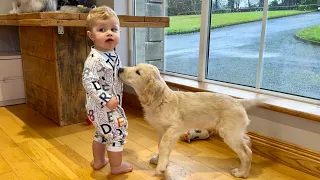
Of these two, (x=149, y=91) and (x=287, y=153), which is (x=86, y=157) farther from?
(x=287, y=153)

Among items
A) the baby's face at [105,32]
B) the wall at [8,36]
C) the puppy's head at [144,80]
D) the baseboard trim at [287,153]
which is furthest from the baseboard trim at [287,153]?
the wall at [8,36]

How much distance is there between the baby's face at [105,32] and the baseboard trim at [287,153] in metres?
1.04

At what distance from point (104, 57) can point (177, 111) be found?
446 mm

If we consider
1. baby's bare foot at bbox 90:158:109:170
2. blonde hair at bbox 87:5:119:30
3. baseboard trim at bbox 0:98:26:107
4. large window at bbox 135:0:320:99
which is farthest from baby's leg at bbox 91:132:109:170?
baseboard trim at bbox 0:98:26:107

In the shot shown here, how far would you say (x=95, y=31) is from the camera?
1.27 metres

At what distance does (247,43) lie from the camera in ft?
6.55

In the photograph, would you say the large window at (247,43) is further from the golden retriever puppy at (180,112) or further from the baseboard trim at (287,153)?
the golden retriever puppy at (180,112)

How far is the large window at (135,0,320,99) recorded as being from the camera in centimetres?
170

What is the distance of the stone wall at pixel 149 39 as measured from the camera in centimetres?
262

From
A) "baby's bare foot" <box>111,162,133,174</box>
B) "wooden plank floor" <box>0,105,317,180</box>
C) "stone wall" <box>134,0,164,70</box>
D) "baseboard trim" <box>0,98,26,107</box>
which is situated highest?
"stone wall" <box>134,0,164,70</box>

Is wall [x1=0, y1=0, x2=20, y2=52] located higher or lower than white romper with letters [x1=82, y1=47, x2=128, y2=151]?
higher

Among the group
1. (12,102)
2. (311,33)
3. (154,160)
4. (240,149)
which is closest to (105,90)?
(154,160)

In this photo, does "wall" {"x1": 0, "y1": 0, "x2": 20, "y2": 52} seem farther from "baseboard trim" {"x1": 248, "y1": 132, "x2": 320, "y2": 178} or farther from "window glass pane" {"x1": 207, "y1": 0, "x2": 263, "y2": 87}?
"baseboard trim" {"x1": 248, "y1": 132, "x2": 320, "y2": 178}

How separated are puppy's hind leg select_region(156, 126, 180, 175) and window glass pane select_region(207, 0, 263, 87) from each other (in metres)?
0.92
